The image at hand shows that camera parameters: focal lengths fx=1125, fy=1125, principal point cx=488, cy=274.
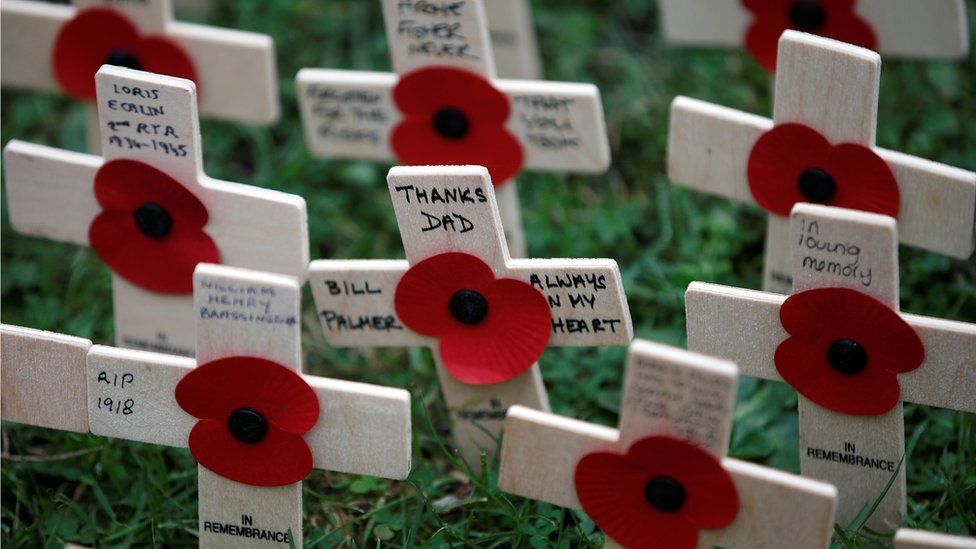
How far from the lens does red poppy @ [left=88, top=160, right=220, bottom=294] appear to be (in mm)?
1604

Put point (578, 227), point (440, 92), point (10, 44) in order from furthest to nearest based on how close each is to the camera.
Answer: point (578, 227), point (10, 44), point (440, 92)

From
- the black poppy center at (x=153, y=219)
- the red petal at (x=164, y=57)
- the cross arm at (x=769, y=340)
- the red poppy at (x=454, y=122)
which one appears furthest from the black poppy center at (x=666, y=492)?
the red petal at (x=164, y=57)

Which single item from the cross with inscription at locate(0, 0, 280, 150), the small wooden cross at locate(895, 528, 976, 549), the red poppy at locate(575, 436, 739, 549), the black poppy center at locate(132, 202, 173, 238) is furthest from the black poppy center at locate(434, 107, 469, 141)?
the small wooden cross at locate(895, 528, 976, 549)

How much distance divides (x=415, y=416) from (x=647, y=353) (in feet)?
2.24

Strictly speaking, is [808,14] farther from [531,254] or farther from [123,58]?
[123,58]

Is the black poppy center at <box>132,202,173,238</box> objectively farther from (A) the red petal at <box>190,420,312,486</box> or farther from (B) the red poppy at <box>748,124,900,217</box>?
(B) the red poppy at <box>748,124,900,217</box>

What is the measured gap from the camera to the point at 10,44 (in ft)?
6.50

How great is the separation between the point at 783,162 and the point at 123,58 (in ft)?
3.59

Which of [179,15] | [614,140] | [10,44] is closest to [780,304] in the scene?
[614,140]

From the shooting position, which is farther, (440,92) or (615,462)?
(440,92)

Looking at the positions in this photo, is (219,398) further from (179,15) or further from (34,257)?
(179,15)

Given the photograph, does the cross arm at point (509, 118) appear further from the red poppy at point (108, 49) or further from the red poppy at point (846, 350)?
the red poppy at point (846, 350)

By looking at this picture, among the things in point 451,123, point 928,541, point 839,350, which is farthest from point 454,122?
point 928,541

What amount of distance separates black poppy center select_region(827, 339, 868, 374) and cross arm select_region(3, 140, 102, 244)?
41.8 inches
